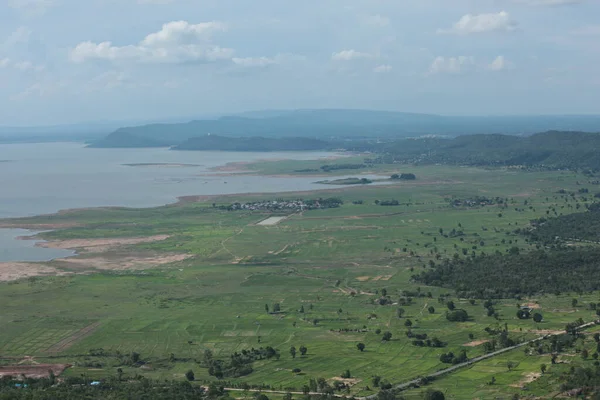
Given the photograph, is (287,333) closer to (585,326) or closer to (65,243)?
(585,326)

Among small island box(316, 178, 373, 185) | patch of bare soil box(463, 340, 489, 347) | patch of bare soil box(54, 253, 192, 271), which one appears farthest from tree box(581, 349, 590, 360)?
small island box(316, 178, 373, 185)

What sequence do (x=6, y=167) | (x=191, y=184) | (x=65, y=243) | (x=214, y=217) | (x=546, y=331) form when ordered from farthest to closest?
1. (x=6, y=167)
2. (x=191, y=184)
3. (x=214, y=217)
4. (x=65, y=243)
5. (x=546, y=331)

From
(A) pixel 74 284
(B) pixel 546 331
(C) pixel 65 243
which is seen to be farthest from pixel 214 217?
(B) pixel 546 331

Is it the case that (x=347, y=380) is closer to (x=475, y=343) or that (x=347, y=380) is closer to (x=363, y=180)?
(x=475, y=343)

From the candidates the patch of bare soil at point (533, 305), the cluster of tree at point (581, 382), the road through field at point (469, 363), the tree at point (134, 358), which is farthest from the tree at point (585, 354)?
the tree at point (134, 358)

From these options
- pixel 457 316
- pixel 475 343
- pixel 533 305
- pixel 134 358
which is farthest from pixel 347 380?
pixel 533 305

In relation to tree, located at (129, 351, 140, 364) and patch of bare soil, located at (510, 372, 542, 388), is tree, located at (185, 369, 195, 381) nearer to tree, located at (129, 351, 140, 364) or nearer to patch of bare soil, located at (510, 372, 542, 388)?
tree, located at (129, 351, 140, 364)

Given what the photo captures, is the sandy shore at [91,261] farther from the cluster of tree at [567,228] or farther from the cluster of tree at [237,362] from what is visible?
the cluster of tree at [567,228]
